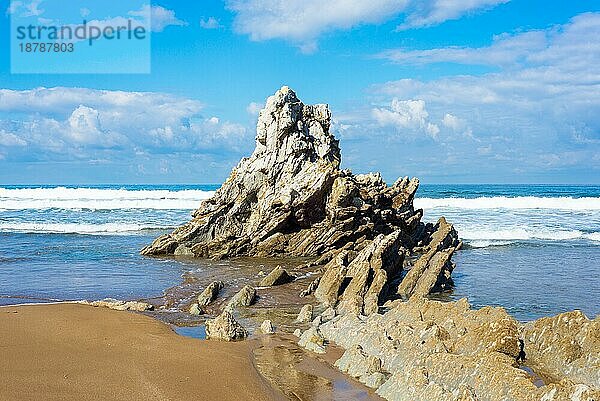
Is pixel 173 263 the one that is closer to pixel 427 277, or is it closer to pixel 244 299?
pixel 244 299

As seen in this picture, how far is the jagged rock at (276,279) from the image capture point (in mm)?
13031

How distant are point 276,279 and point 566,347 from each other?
23.8ft

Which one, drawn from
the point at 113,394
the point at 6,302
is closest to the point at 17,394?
the point at 113,394

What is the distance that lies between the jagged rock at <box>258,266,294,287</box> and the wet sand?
4.65 m

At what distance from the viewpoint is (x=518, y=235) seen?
27.4 metres

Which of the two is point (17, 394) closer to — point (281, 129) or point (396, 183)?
point (281, 129)

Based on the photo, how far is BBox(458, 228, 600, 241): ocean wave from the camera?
85.7ft

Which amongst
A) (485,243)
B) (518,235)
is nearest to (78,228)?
(485,243)

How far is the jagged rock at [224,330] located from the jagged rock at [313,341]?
93cm

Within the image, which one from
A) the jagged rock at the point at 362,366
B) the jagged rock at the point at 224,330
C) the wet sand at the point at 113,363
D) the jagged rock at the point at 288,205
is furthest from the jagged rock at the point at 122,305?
the jagged rock at the point at 288,205

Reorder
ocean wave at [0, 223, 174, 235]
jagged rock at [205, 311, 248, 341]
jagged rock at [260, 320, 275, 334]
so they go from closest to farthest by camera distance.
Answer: jagged rock at [205, 311, 248, 341], jagged rock at [260, 320, 275, 334], ocean wave at [0, 223, 174, 235]

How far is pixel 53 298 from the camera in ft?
37.9

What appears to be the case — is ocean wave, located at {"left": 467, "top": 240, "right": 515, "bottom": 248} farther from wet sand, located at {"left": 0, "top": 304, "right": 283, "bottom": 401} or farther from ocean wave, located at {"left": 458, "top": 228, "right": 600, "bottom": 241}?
A: wet sand, located at {"left": 0, "top": 304, "right": 283, "bottom": 401}

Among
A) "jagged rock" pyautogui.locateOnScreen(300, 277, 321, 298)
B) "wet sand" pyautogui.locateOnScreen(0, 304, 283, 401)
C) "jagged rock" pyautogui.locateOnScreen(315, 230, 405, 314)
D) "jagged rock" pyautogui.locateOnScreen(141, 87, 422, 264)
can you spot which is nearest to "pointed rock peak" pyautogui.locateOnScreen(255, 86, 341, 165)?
"jagged rock" pyautogui.locateOnScreen(141, 87, 422, 264)
